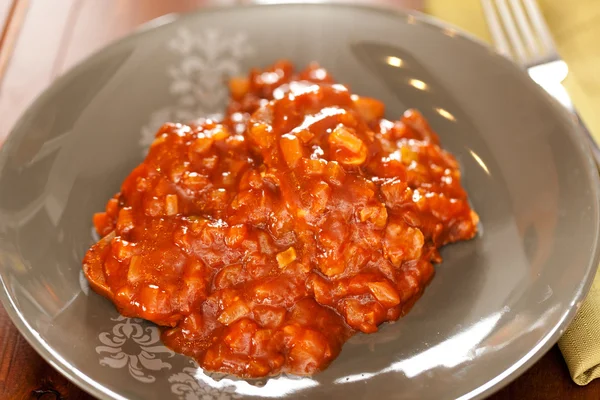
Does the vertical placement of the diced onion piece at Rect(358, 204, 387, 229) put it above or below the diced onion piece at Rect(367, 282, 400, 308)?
above

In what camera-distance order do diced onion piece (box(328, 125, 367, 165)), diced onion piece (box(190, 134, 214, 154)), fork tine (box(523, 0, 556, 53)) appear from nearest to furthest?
diced onion piece (box(328, 125, 367, 165)) < diced onion piece (box(190, 134, 214, 154)) < fork tine (box(523, 0, 556, 53))

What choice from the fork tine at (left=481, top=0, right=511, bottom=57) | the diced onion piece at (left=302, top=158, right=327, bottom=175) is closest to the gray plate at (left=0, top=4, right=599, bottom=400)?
the fork tine at (left=481, top=0, right=511, bottom=57)

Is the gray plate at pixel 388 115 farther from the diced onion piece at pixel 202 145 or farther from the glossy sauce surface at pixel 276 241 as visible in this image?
the diced onion piece at pixel 202 145

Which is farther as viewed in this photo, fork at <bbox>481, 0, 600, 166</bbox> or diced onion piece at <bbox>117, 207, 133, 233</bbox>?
fork at <bbox>481, 0, 600, 166</bbox>

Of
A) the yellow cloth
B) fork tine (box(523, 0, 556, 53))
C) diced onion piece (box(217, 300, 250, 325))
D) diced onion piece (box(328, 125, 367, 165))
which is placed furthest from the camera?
fork tine (box(523, 0, 556, 53))

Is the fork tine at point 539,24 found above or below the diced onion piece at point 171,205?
above

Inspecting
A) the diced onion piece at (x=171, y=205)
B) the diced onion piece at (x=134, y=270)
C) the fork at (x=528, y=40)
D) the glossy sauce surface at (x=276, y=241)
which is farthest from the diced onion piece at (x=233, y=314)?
the fork at (x=528, y=40)

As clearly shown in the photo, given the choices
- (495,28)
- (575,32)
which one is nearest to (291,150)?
(495,28)

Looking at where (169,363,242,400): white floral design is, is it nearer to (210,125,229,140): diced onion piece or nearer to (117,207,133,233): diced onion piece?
(117,207,133,233): diced onion piece

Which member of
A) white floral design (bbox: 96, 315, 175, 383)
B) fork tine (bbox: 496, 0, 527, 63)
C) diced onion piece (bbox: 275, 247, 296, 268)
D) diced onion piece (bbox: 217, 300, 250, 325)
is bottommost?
white floral design (bbox: 96, 315, 175, 383)
